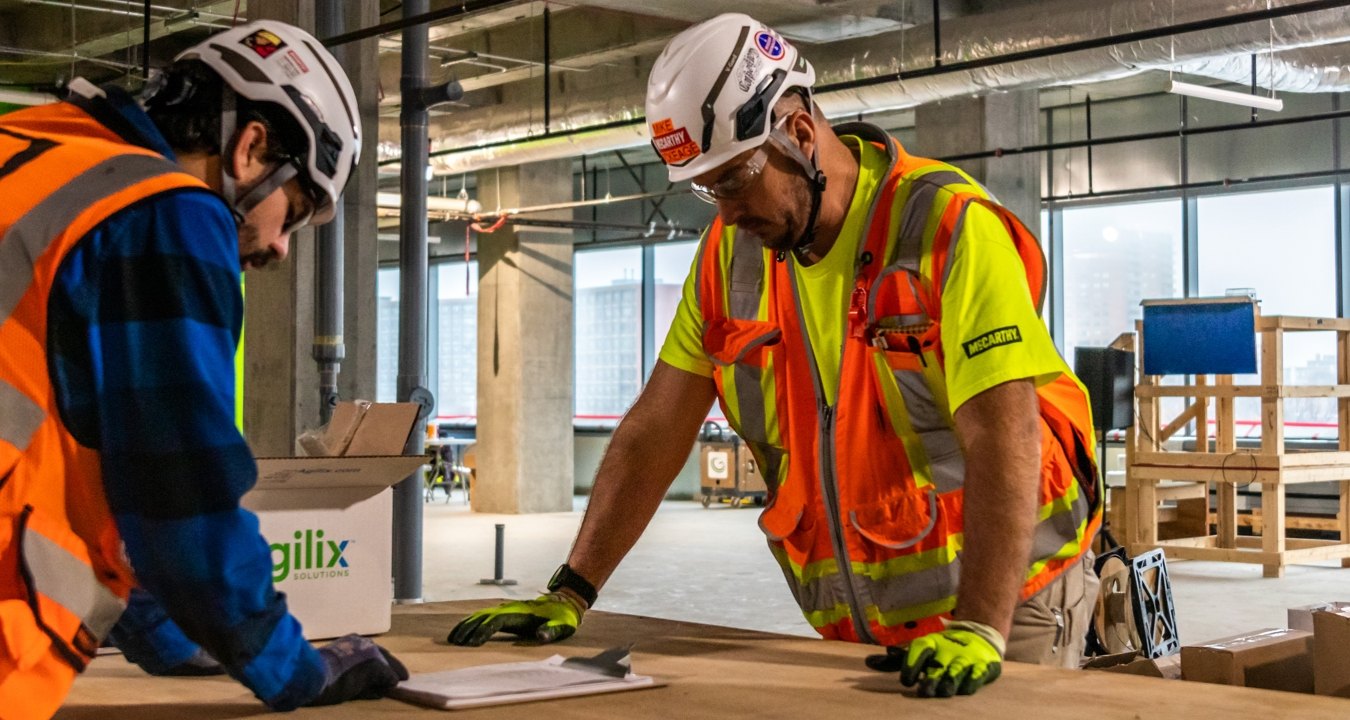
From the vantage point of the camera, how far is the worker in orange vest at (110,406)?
1333 mm

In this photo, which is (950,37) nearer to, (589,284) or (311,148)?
(311,148)

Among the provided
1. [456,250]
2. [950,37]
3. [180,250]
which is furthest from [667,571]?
[456,250]

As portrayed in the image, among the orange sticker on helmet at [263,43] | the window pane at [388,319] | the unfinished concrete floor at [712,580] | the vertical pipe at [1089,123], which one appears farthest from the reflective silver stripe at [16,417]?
the window pane at [388,319]

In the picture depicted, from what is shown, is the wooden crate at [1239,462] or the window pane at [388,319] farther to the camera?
the window pane at [388,319]

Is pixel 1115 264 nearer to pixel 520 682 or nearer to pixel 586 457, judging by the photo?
pixel 586 457

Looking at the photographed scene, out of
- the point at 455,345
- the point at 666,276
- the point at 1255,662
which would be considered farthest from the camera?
the point at 455,345

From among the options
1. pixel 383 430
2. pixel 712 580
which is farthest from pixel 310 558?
pixel 712 580

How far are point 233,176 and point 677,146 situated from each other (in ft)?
3.11

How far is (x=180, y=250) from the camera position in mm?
1365

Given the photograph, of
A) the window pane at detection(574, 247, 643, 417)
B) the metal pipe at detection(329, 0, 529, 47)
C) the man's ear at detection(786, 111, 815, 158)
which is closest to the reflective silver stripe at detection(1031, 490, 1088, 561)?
the man's ear at detection(786, 111, 815, 158)

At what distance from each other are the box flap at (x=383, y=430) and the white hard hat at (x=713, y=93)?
2.37ft

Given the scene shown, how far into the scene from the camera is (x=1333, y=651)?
1.99m

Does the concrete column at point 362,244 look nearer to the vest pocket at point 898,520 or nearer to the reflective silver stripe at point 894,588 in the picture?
the reflective silver stripe at point 894,588

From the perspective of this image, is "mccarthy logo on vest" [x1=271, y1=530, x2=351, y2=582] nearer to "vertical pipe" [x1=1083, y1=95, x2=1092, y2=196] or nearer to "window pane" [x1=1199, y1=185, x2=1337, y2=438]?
"vertical pipe" [x1=1083, y1=95, x2=1092, y2=196]
